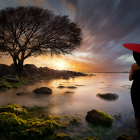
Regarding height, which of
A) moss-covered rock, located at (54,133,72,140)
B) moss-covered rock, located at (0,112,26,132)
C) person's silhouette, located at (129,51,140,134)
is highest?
person's silhouette, located at (129,51,140,134)

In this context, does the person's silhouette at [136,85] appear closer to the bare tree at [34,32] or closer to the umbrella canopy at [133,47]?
the umbrella canopy at [133,47]

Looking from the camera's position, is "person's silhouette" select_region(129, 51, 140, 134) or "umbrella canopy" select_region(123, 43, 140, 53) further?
"person's silhouette" select_region(129, 51, 140, 134)

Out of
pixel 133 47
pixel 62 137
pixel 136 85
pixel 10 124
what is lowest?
pixel 62 137

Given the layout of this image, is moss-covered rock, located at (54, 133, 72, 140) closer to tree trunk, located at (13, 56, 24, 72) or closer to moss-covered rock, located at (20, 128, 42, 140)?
moss-covered rock, located at (20, 128, 42, 140)

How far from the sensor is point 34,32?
669 inches

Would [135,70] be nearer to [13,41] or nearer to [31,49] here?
[31,49]

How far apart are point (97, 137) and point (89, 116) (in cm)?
98

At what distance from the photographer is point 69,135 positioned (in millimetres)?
2643

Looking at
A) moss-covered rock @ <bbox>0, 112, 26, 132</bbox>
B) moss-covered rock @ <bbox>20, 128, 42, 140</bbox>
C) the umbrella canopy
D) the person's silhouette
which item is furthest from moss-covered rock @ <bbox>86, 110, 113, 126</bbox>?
the umbrella canopy

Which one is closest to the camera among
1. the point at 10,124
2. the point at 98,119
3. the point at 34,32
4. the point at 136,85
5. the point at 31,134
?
the point at 31,134

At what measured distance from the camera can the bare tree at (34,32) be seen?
15.1m

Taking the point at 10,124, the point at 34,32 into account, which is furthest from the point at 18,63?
the point at 10,124

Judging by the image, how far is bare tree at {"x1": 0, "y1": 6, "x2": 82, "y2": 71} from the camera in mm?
15109

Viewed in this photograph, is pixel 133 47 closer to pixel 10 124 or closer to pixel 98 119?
pixel 98 119
